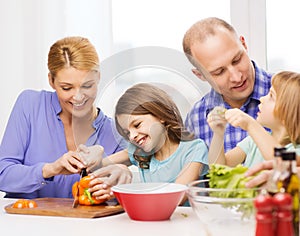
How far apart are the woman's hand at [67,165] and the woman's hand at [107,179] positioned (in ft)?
0.23

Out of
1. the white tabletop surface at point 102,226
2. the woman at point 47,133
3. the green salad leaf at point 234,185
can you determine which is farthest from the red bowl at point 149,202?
the woman at point 47,133

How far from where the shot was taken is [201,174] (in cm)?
147

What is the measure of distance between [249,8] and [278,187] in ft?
5.82

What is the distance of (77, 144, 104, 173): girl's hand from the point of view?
1.53 meters

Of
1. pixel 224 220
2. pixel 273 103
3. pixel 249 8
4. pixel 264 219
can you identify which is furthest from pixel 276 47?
pixel 264 219

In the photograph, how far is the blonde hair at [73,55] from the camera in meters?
1.97

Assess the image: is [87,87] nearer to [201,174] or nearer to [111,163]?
[111,163]

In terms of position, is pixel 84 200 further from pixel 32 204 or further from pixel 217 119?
pixel 217 119

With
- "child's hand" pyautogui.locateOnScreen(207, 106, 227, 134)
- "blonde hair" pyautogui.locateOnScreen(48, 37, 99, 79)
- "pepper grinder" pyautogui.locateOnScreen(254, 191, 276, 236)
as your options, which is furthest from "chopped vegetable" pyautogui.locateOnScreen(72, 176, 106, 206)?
"pepper grinder" pyautogui.locateOnScreen(254, 191, 276, 236)

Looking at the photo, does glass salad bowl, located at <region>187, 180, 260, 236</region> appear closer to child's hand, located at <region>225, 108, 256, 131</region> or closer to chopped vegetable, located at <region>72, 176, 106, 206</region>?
child's hand, located at <region>225, 108, 256, 131</region>

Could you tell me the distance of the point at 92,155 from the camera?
5.06ft

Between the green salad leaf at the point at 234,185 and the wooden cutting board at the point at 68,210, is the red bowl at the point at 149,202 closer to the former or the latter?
the wooden cutting board at the point at 68,210

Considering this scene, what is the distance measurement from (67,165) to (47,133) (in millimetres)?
394

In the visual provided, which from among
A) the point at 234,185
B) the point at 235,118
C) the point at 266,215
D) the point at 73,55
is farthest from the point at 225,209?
the point at 73,55
